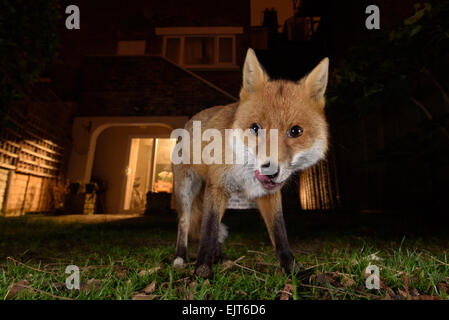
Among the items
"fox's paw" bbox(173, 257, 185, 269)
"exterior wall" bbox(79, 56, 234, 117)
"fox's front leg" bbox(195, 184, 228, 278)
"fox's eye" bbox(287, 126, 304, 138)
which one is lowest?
"fox's paw" bbox(173, 257, 185, 269)

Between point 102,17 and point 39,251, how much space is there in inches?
439

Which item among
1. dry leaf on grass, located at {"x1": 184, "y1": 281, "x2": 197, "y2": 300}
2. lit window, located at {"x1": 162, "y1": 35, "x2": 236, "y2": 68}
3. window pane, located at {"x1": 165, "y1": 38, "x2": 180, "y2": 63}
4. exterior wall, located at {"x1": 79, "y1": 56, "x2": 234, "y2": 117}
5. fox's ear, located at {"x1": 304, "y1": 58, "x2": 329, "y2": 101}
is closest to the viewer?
dry leaf on grass, located at {"x1": 184, "y1": 281, "x2": 197, "y2": 300}

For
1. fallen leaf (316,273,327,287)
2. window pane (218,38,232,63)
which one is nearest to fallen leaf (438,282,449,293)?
fallen leaf (316,273,327,287)

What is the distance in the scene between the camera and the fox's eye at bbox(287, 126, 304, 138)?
1369 mm

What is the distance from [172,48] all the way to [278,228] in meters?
9.80

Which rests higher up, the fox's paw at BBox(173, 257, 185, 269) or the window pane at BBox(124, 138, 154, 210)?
the window pane at BBox(124, 138, 154, 210)

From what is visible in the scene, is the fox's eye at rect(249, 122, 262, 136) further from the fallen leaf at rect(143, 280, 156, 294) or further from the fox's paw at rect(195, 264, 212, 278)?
the fallen leaf at rect(143, 280, 156, 294)

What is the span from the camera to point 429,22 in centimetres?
247

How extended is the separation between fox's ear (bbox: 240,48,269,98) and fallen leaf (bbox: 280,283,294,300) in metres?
1.15

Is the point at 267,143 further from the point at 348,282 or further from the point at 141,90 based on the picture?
the point at 141,90

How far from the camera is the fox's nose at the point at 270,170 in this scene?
3.87 ft

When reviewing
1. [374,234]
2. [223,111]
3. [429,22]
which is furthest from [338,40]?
[223,111]

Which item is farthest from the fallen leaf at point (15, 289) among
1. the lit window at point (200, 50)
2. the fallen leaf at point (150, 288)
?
the lit window at point (200, 50)
